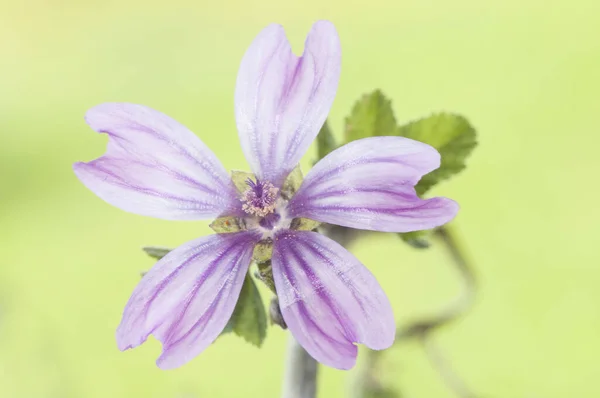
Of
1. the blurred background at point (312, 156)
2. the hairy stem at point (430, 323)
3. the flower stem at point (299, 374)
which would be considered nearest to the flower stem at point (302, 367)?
the flower stem at point (299, 374)

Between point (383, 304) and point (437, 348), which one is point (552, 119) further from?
point (383, 304)

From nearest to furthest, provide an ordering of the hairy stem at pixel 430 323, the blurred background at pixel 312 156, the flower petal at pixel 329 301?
the flower petal at pixel 329 301 → the hairy stem at pixel 430 323 → the blurred background at pixel 312 156

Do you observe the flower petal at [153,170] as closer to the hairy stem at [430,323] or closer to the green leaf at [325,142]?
the green leaf at [325,142]

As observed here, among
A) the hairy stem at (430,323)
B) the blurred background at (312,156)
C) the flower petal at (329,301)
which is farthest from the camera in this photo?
the blurred background at (312,156)

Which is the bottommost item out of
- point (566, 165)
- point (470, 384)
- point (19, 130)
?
point (470, 384)

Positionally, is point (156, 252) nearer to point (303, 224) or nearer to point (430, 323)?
point (303, 224)

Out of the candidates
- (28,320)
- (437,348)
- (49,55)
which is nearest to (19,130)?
(49,55)

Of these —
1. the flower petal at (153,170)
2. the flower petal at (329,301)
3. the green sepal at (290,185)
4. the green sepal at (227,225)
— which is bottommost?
the flower petal at (329,301)

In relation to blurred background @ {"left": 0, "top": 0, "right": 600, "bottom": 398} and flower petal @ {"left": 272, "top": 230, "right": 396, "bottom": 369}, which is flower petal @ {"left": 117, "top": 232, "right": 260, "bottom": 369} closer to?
flower petal @ {"left": 272, "top": 230, "right": 396, "bottom": 369}
